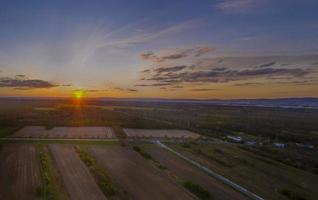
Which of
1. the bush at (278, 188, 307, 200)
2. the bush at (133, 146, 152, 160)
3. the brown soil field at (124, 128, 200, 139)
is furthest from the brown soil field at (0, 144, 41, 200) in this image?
the brown soil field at (124, 128, 200, 139)

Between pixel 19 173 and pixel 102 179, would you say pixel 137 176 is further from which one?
pixel 19 173

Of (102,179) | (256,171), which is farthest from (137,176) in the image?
(256,171)

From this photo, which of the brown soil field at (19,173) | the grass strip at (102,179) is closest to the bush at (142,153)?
the grass strip at (102,179)

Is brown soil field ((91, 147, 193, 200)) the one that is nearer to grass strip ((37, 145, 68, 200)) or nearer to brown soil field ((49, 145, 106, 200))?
brown soil field ((49, 145, 106, 200))

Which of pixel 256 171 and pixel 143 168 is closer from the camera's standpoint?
pixel 143 168

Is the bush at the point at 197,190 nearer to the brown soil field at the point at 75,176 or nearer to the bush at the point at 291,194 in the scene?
the bush at the point at 291,194

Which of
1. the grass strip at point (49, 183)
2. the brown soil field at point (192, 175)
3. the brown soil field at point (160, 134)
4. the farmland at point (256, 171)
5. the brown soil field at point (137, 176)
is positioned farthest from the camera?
the brown soil field at point (160, 134)
